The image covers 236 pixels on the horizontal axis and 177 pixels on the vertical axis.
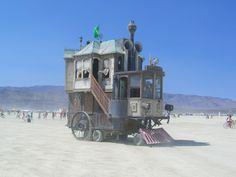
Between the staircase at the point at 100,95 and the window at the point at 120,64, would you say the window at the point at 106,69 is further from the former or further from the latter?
the staircase at the point at 100,95

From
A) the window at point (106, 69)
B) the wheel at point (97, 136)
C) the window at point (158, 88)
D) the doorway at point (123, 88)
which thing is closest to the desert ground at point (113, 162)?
the wheel at point (97, 136)

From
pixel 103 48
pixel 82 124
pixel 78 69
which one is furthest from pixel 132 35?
pixel 82 124

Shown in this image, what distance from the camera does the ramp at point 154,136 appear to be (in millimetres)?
20984

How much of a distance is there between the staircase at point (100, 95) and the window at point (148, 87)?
2.18 m

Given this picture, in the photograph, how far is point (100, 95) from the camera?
76.2ft

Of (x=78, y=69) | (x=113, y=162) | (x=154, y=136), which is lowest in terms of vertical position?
(x=113, y=162)

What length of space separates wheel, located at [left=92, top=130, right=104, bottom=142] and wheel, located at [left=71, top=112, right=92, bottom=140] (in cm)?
25

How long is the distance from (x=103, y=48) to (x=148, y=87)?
13.6 feet

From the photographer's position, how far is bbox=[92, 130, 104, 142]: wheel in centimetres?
2273

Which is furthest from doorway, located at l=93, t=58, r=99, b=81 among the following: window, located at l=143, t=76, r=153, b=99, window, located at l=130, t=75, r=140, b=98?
window, located at l=143, t=76, r=153, b=99

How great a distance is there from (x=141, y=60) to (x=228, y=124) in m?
23.1

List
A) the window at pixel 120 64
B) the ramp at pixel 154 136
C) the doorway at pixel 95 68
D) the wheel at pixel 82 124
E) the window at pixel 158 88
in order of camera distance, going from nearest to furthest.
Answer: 1. the ramp at pixel 154 136
2. the window at pixel 158 88
3. the wheel at pixel 82 124
4. the window at pixel 120 64
5. the doorway at pixel 95 68

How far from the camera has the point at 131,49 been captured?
24.4 m

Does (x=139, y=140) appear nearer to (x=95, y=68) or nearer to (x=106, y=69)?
(x=106, y=69)
